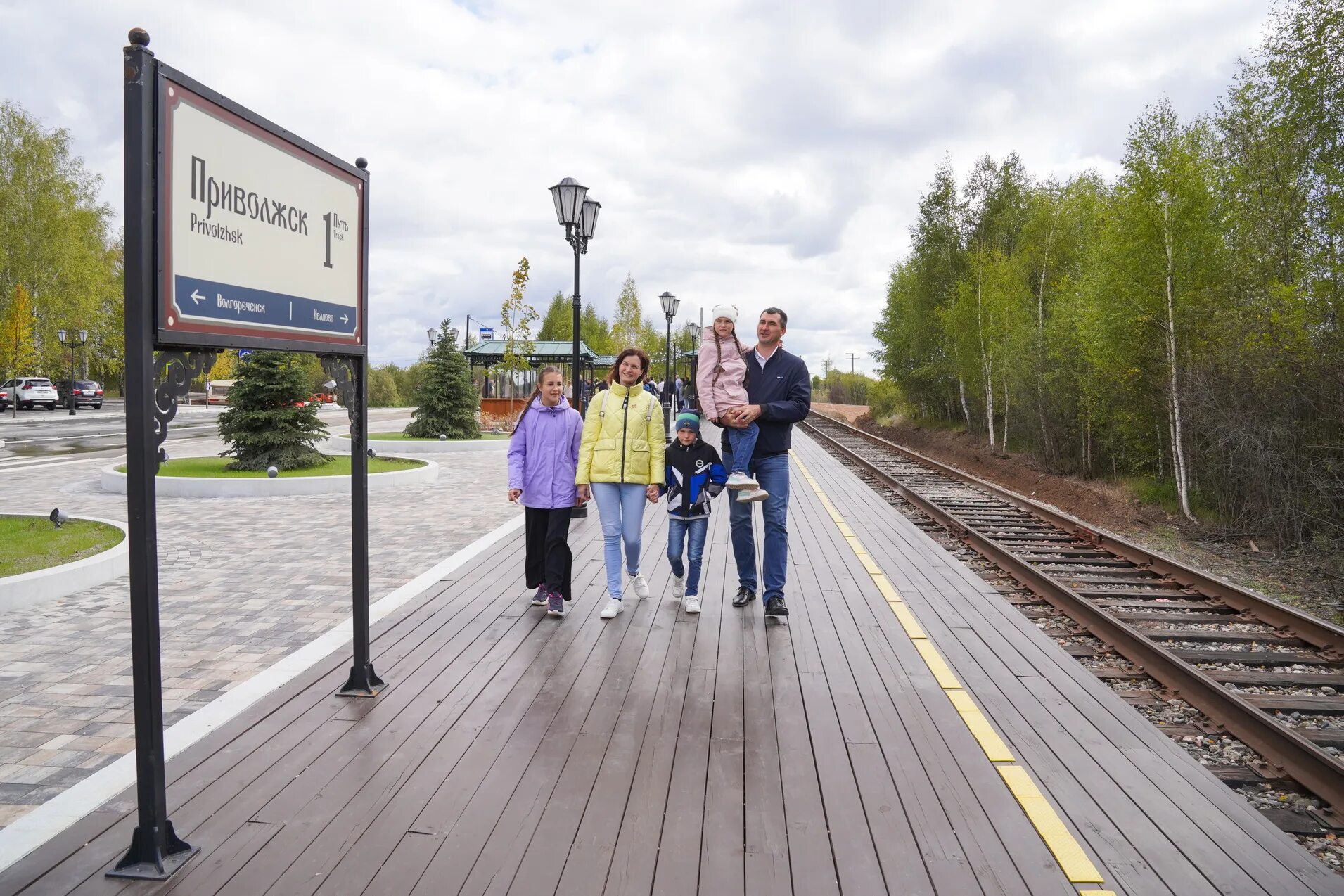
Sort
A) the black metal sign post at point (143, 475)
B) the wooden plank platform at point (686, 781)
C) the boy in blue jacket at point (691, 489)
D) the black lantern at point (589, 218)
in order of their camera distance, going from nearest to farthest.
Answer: the black metal sign post at point (143, 475)
the wooden plank platform at point (686, 781)
the boy in blue jacket at point (691, 489)
the black lantern at point (589, 218)

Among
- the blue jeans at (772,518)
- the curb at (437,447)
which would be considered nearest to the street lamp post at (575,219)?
the blue jeans at (772,518)

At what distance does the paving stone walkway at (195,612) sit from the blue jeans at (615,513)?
1.93 m

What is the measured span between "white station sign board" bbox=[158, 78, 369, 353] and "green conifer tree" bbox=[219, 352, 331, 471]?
36.8ft

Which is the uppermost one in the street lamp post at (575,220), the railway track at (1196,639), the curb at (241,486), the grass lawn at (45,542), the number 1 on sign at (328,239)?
the street lamp post at (575,220)

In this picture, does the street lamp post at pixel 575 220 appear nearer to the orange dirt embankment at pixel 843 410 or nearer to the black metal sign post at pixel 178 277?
the black metal sign post at pixel 178 277

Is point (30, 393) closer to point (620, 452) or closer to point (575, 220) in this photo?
point (575, 220)

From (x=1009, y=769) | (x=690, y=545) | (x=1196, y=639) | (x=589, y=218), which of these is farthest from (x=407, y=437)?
(x=1009, y=769)

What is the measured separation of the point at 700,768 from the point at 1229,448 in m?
11.5

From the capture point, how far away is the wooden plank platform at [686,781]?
8.80 feet

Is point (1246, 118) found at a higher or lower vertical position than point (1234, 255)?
higher

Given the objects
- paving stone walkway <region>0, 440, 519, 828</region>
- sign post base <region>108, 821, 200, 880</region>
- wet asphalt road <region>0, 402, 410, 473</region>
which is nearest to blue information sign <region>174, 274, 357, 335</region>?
sign post base <region>108, 821, 200, 880</region>

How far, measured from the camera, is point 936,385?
35.6 metres

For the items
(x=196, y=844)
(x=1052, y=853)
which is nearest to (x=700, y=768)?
(x=1052, y=853)

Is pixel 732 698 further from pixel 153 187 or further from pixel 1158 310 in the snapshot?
pixel 1158 310
